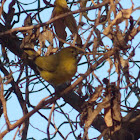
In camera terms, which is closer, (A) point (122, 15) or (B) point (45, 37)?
(A) point (122, 15)

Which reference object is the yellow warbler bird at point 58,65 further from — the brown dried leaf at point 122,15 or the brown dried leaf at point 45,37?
the brown dried leaf at point 122,15

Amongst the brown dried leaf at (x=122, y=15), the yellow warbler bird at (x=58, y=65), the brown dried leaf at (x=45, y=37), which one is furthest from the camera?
the yellow warbler bird at (x=58, y=65)

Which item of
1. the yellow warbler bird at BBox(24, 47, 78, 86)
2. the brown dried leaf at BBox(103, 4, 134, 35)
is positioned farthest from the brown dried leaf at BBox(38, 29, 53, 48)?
Answer: the brown dried leaf at BBox(103, 4, 134, 35)

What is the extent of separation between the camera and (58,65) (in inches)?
109

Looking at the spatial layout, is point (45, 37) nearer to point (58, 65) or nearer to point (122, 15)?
point (58, 65)

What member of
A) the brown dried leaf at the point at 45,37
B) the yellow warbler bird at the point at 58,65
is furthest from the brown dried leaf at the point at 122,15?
the yellow warbler bird at the point at 58,65

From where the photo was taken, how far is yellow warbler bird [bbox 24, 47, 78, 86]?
2574mm

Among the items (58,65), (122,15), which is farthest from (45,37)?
(122,15)

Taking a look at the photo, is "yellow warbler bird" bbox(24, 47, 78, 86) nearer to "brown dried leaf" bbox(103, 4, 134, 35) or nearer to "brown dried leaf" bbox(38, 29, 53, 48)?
"brown dried leaf" bbox(38, 29, 53, 48)

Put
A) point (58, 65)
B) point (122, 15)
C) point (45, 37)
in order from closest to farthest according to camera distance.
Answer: point (122, 15) < point (45, 37) < point (58, 65)

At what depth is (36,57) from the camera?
2.48 meters

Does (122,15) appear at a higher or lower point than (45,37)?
lower

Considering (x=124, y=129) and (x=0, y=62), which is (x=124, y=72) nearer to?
(x=124, y=129)

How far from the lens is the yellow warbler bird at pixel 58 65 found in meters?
2.57
